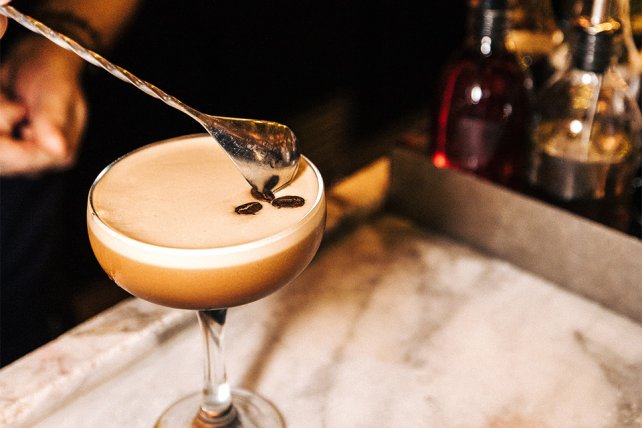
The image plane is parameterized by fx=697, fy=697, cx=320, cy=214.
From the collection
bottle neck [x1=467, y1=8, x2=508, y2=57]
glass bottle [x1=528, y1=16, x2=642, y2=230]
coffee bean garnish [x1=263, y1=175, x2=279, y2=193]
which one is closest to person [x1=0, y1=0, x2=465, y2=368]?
coffee bean garnish [x1=263, y1=175, x2=279, y2=193]

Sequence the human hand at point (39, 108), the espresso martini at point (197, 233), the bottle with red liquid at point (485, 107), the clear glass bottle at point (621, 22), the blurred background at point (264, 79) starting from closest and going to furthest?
the espresso martini at point (197, 233) → the clear glass bottle at point (621, 22) → the bottle with red liquid at point (485, 107) → the human hand at point (39, 108) → the blurred background at point (264, 79)

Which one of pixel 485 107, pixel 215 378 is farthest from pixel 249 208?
pixel 485 107

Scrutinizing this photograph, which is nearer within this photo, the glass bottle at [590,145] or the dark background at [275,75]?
the glass bottle at [590,145]

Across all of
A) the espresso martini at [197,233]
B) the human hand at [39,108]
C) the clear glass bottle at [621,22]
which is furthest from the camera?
the human hand at [39,108]

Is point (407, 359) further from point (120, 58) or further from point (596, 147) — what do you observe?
point (120, 58)

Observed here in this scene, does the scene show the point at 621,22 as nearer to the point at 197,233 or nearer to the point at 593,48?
the point at 593,48

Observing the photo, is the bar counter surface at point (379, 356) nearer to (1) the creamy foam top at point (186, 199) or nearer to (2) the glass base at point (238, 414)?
(2) the glass base at point (238, 414)

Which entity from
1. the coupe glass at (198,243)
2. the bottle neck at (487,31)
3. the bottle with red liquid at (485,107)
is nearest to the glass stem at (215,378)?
the coupe glass at (198,243)

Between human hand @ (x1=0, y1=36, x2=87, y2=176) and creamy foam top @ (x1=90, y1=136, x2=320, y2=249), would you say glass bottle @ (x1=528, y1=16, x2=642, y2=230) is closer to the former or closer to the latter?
creamy foam top @ (x1=90, y1=136, x2=320, y2=249)

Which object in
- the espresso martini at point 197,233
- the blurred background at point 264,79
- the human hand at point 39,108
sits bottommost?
the blurred background at point 264,79
